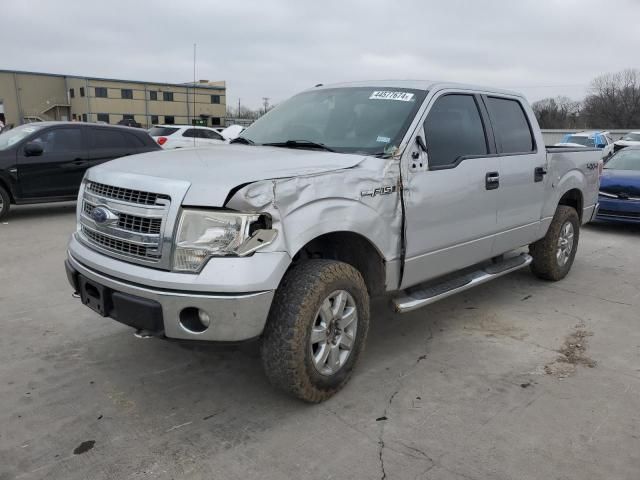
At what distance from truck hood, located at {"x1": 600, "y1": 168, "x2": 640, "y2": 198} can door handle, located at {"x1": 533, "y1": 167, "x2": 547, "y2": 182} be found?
4683mm

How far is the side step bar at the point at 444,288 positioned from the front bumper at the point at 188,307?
1.25 metres

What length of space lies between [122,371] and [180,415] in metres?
0.76

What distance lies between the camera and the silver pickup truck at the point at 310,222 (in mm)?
2785

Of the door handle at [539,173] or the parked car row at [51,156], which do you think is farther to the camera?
the parked car row at [51,156]

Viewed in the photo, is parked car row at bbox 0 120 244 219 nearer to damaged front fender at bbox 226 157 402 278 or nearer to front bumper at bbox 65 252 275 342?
damaged front fender at bbox 226 157 402 278

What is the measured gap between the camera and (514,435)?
2.98 m

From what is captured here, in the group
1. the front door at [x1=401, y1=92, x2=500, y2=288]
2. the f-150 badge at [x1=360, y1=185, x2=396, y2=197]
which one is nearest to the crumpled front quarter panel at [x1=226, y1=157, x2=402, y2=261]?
the f-150 badge at [x1=360, y1=185, x2=396, y2=197]

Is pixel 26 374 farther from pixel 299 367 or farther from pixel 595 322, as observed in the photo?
pixel 595 322

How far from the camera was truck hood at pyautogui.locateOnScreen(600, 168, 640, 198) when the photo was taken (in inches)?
351

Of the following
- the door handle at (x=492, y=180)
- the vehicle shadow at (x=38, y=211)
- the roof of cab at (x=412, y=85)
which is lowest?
the vehicle shadow at (x=38, y=211)

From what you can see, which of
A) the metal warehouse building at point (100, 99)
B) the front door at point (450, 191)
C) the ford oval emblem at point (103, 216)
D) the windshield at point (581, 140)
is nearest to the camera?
the ford oval emblem at point (103, 216)

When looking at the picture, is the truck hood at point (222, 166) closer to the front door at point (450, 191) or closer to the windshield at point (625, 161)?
the front door at point (450, 191)

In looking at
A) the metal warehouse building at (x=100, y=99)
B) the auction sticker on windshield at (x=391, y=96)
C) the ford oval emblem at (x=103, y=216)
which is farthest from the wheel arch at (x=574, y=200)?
the metal warehouse building at (x=100, y=99)

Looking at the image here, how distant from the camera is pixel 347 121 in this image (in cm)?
403
